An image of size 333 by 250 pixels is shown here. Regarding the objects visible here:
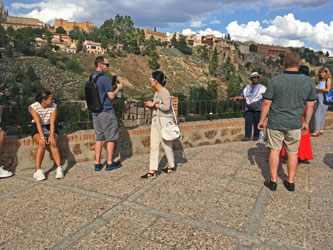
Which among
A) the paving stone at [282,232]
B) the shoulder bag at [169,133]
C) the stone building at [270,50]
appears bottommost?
the paving stone at [282,232]

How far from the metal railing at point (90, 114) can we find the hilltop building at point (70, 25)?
12343cm

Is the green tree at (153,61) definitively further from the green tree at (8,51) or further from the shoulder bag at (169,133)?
the shoulder bag at (169,133)

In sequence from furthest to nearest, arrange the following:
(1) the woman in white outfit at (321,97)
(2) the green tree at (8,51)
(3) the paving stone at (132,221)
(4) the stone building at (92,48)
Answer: (4) the stone building at (92,48), (2) the green tree at (8,51), (1) the woman in white outfit at (321,97), (3) the paving stone at (132,221)

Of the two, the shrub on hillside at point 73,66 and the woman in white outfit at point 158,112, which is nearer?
the woman in white outfit at point 158,112

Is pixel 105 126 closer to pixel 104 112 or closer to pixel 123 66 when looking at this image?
pixel 104 112

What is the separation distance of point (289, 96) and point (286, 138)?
57 centimetres

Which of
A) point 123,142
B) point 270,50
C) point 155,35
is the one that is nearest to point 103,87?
point 123,142

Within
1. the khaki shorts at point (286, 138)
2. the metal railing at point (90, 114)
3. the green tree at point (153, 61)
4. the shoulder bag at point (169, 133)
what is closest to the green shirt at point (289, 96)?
the khaki shorts at point (286, 138)

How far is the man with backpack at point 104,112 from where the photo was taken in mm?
3936

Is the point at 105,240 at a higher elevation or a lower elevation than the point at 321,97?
lower

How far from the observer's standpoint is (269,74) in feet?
397

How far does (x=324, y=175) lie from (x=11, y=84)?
6650 cm

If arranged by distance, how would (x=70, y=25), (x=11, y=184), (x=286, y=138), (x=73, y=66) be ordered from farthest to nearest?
1. (x=70, y=25)
2. (x=73, y=66)
3. (x=11, y=184)
4. (x=286, y=138)

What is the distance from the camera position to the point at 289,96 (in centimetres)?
A: 312
